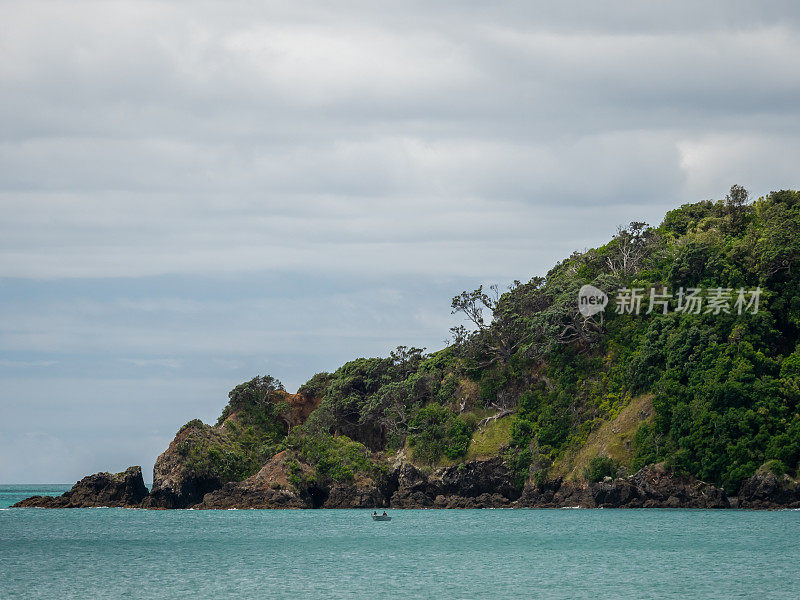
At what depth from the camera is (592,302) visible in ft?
305

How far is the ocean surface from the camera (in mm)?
38188

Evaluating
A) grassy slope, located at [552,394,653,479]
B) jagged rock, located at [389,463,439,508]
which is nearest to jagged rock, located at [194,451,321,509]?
jagged rock, located at [389,463,439,508]

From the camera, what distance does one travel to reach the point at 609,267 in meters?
101

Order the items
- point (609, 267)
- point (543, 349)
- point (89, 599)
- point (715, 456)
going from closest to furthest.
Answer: point (89, 599) → point (715, 456) → point (543, 349) → point (609, 267)

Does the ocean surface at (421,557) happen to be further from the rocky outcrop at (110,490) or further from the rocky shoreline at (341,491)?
the rocky outcrop at (110,490)

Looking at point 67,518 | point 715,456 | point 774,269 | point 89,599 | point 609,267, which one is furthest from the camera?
point 609,267

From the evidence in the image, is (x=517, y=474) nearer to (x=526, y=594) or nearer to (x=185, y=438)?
(x=185, y=438)

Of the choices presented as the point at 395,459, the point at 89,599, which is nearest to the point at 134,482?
the point at 395,459

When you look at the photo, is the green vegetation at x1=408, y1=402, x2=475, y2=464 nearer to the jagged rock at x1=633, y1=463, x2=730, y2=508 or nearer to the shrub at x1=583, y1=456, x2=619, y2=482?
the shrub at x1=583, y1=456, x2=619, y2=482

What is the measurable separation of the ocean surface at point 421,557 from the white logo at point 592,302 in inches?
899

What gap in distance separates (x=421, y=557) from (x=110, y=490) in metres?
60.8

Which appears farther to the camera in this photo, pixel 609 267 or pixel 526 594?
pixel 609 267

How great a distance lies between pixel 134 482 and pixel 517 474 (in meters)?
41.2

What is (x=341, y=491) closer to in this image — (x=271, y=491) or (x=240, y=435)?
(x=271, y=491)
